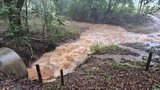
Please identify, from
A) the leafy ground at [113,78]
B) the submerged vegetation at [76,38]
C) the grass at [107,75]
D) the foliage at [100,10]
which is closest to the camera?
the leafy ground at [113,78]

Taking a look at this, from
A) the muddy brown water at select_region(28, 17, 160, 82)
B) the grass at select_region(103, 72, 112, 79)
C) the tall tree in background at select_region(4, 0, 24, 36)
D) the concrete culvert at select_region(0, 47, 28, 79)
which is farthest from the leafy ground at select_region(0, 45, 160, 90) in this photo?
the tall tree in background at select_region(4, 0, 24, 36)

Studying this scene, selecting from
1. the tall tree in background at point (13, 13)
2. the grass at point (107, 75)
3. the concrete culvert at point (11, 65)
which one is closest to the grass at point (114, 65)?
the grass at point (107, 75)

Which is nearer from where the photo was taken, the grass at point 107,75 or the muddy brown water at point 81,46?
the grass at point 107,75

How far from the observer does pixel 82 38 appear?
24.1 metres

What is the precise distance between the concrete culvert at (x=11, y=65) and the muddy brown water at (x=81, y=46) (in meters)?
1.65

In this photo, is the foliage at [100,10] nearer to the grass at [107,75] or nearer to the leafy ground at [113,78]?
the leafy ground at [113,78]

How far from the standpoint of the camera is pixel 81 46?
69.7 feet

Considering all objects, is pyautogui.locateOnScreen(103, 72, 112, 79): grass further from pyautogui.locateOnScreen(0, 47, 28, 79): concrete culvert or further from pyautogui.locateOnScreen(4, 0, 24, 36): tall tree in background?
pyautogui.locateOnScreen(4, 0, 24, 36): tall tree in background

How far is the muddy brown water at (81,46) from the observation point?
52.7ft

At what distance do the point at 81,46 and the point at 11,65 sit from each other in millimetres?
9536

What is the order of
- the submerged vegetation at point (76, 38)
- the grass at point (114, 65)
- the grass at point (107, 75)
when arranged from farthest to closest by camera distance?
the grass at point (114, 65)
the grass at point (107, 75)
the submerged vegetation at point (76, 38)

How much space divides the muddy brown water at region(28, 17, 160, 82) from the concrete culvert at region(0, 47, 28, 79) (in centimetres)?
165

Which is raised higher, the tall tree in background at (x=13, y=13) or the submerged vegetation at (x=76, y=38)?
the tall tree in background at (x=13, y=13)

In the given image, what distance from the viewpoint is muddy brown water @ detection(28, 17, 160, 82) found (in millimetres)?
16078
